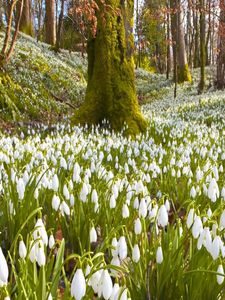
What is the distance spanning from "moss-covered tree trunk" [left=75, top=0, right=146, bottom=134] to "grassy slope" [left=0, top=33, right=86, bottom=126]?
2.05 metres

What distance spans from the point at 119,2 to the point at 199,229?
24.7 feet

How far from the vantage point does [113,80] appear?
8844 millimetres

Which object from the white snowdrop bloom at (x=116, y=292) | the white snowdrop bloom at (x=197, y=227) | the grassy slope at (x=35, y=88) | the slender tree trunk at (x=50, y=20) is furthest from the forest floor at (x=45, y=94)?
the white snowdrop bloom at (x=116, y=292)

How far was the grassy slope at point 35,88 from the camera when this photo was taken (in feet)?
34.6

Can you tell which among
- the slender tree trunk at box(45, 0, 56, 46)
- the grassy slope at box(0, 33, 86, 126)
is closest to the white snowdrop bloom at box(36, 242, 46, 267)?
the grassy slope at box(0, 33, 86, 126)

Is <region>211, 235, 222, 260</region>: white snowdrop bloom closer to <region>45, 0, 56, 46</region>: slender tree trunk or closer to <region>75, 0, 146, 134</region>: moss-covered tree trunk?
<region>75, 0, 146, 134</region>: moss-covered tree trunk

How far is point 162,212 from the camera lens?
2.53 metres

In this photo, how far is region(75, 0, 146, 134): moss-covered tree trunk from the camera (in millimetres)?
8711

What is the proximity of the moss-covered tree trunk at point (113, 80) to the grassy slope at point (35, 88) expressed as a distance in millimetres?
2052

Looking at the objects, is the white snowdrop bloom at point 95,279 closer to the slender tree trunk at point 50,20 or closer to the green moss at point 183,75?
the slender tree trunk at point 50,20

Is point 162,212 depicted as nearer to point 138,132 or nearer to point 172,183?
point 172,183

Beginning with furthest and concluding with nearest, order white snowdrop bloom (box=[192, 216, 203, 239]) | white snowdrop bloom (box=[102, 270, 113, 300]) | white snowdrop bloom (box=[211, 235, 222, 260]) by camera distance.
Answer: white snowdrop bloom (box=[192, 216, 203, 239])
white snowdrop bloom (box=[211, 235, 222, 260])
white snowdrop bloom (box=[102, 270, 113, 300])

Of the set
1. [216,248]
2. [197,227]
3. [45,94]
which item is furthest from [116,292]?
[45,94]

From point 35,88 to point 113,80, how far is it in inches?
199
